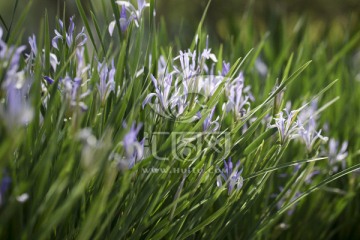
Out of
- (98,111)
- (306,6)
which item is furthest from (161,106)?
(306,6)

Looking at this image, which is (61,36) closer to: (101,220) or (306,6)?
(101,220)

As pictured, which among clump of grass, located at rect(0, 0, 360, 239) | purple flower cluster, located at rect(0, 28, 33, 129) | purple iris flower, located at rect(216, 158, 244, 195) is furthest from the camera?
purple iris flower, located at rect(216, 158, 244, 195)

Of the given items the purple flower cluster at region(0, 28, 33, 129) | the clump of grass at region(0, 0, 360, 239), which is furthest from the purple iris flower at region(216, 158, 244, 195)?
the purple flower cluster at region(0, 28, 33, 129)

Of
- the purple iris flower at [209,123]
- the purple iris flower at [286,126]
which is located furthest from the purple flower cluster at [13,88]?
the purple iris flower at [286,126]

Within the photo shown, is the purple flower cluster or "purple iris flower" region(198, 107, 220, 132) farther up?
the purple flower cluster

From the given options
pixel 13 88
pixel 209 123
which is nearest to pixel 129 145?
pixel 13 88

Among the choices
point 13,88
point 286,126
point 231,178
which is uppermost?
point 13,88

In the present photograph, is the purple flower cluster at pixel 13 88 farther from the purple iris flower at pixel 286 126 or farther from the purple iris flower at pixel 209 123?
the purple iris flower at pixel 286 126

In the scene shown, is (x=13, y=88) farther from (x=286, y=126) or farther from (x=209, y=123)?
(x=286, y=126)

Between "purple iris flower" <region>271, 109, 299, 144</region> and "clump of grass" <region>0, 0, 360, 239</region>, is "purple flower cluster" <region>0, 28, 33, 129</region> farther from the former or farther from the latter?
"purple iris flower" <region>271, 109, 299, 144</region>

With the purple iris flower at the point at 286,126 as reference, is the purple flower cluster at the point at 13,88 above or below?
above

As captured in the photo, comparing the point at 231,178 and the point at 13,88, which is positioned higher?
the point at 13,88
